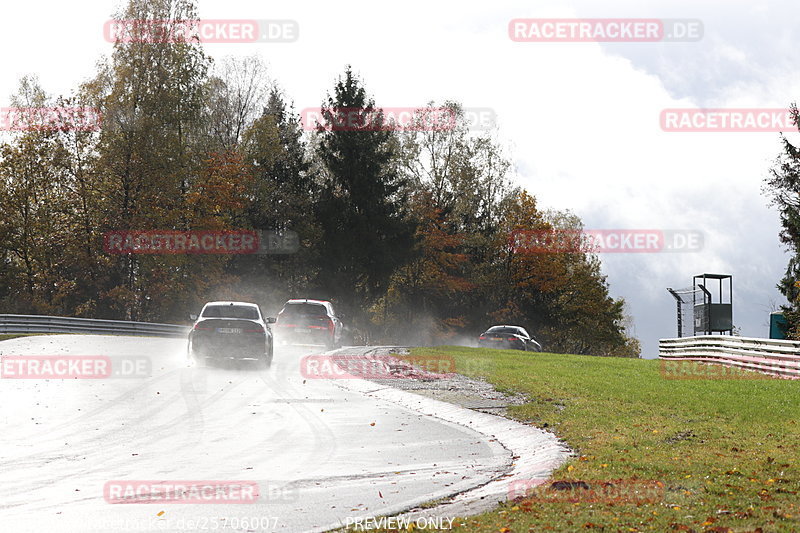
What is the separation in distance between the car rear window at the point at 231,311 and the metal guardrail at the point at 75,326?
16144 millimetres

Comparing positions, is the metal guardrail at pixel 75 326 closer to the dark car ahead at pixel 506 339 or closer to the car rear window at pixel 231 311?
the dark car ahead at pixel 506 339

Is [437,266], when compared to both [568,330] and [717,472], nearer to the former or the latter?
[568,330]

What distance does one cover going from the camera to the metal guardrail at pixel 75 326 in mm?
36622

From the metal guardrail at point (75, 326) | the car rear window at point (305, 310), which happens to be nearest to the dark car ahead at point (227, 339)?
the car rear window at point (305, 310)

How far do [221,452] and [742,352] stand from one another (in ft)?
73.8

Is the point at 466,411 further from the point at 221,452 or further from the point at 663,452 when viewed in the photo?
the point at 221,452

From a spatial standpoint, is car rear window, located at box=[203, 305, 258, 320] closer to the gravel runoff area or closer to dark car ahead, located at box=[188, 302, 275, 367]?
dark car ahead, located at box=[188, 302, 275, 367]

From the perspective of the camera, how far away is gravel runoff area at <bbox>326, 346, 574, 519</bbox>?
8.89 m

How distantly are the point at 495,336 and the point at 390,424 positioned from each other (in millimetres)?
28623

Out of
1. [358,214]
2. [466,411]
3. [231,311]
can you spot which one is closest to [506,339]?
[358,214]

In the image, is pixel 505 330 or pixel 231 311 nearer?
pixel 231 311

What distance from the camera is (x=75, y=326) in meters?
38.6

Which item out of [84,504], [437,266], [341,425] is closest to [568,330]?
[437,266]

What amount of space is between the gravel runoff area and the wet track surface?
11.3 inches
